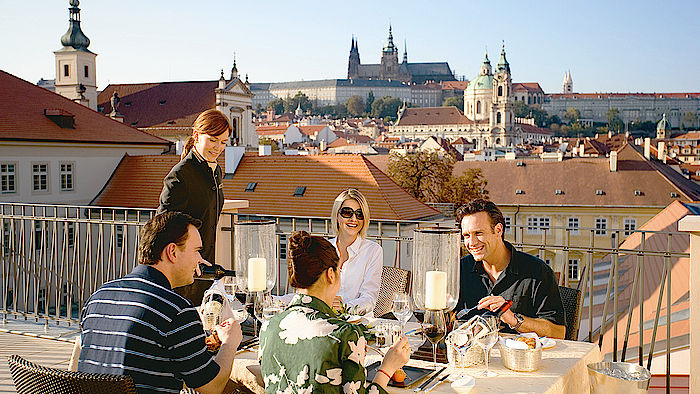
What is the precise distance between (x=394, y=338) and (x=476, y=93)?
433ft

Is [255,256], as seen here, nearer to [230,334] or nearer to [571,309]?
[230,334]

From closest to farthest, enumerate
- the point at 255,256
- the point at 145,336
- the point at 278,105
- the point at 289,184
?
the point at 145,336, the point at 255,256, the point at 289,184, the point at 278,105

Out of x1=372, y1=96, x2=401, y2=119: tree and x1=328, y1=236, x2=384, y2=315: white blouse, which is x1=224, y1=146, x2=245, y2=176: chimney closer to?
x1=328, y1=236, x2=384, y2=315: white blouse

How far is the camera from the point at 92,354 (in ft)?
7.60

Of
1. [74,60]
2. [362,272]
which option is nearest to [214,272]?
[362,272]

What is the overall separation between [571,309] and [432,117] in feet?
398

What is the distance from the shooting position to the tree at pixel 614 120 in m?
140

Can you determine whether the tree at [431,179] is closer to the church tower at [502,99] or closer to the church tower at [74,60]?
the church tower at [74,60]

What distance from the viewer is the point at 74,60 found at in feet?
168

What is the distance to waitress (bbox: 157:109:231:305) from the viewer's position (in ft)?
12.7

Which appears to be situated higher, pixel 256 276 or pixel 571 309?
pixel 256 276

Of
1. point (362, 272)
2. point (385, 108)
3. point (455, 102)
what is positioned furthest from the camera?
point (455, 102)

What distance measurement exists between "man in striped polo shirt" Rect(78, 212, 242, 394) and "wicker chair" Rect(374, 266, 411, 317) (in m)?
1.78

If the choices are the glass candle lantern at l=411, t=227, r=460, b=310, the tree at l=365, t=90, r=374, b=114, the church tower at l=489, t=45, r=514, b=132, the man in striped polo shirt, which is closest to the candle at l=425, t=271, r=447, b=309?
the glass candle lantern at l=411, t=227, r=460, b=310
